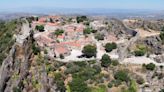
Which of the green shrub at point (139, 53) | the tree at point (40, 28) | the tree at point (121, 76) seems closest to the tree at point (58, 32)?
the tree at point (40, 28)

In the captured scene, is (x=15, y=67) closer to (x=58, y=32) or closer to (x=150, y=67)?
(x=150, y=67)

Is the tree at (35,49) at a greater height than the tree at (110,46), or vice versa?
the tree at (35,49)

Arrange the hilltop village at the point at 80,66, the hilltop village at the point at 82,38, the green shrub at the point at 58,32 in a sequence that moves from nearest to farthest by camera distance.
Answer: the hilltop village at the point at 80,66 → the hilltop village at the point at 82,38 → the green shrub at the point at 58,32

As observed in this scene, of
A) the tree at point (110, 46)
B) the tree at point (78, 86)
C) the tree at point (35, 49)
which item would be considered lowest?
the tree at point (78, 86)

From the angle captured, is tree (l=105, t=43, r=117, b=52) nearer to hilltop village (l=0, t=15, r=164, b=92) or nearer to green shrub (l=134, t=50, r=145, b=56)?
hilltop village (l=0, t=15, r=164, b=92)

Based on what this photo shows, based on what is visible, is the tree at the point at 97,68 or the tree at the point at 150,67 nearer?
the tree at the point at 97,68

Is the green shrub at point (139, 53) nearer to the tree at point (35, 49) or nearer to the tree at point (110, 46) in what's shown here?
the tree at point (110, 46)

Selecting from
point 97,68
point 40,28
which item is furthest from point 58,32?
point 97,68

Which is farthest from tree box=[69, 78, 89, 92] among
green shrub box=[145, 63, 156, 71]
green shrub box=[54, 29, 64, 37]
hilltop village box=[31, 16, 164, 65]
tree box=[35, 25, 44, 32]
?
tree box=[35, 25, 44, 32]
